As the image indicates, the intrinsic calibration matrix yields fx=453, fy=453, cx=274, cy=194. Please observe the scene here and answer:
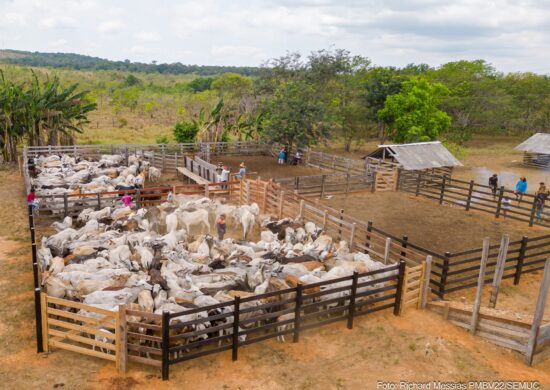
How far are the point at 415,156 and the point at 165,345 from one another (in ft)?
68.7

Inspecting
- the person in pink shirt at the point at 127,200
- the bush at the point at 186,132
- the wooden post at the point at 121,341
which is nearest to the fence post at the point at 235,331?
the wooden post at the point at 121,341

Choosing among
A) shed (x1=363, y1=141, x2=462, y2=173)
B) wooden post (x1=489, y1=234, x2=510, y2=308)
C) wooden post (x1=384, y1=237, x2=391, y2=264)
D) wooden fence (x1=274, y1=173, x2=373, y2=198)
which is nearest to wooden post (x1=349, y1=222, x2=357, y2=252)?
wooden post (x1=384, y1=237, x2=391, y2=264)

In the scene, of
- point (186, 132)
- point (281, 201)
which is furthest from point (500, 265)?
point (186, 132)

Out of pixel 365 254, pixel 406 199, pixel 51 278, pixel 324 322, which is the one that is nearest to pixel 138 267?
pixel 51 278

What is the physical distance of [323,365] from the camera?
7.83m

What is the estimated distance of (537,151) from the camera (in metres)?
31.8

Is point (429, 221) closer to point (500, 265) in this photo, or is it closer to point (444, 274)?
point (444, 274)

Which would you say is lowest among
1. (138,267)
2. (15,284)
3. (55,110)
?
(15,284)

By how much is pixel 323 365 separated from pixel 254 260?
3.61 m

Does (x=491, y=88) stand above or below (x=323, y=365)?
above

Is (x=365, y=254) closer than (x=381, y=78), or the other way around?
(x=365, y=254)

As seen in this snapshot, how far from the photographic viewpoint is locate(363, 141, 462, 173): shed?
80.0 feet

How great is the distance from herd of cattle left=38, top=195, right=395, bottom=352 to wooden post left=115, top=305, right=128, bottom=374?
2.56 feet

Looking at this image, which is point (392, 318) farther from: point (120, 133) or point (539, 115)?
point (539, 115)
